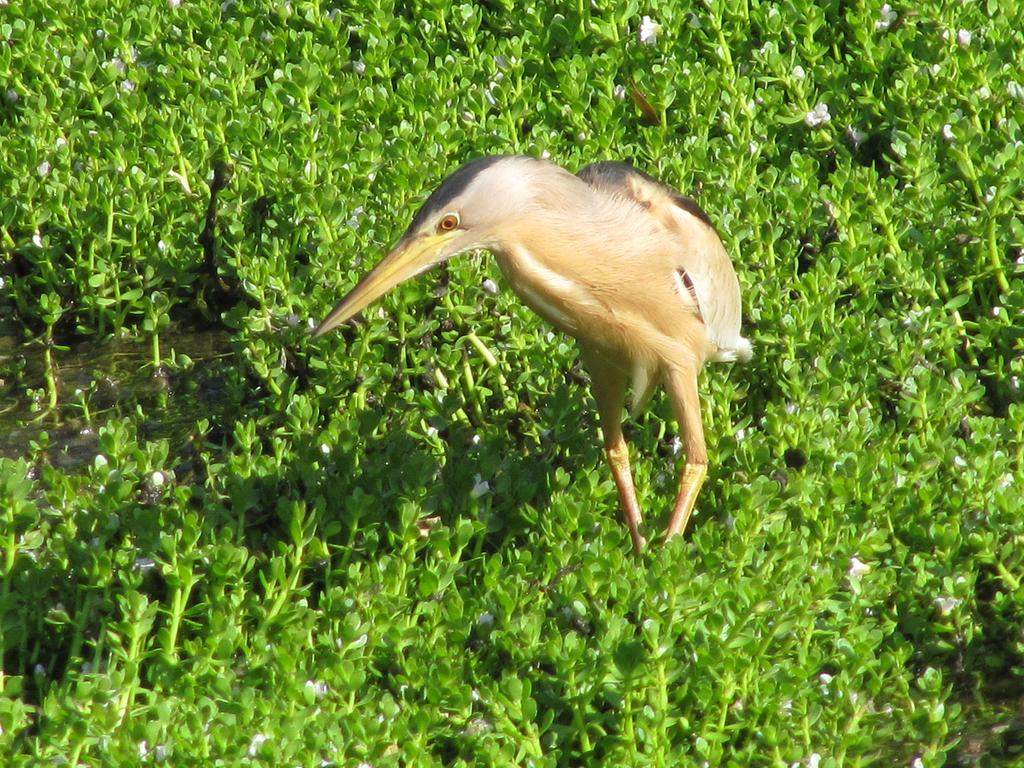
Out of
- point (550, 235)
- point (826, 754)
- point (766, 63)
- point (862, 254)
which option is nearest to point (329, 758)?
point (826, 754)

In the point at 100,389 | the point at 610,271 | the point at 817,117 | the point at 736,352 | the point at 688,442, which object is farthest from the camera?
the point at 817,117

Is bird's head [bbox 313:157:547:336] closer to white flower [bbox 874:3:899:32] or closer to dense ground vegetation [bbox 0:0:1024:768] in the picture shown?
dense ground vegetation [bbox 0:0:1024:768]

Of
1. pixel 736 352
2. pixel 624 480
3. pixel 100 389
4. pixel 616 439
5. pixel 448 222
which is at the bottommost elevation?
pixel 100 389

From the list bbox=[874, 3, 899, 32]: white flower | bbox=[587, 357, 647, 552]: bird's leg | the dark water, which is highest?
bbox=[874, 3, 899, 32]: white flower

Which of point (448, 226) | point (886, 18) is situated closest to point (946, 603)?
point (448, 226)

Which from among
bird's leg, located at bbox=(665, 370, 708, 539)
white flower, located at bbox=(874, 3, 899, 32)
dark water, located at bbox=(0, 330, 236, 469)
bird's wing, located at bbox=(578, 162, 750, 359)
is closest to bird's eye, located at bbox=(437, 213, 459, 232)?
bird's wing, located at bbox=(578, 162, 750, 359)

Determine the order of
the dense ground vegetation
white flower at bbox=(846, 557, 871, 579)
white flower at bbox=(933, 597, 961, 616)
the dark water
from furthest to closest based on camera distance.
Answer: the dark water → white flower at bbox=(846, 557, 871, 579) → white flower at bbox=(933, 597, 961, 616) → the dense ground vegetation

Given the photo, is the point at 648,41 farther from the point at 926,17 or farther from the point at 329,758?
the point at 329,758

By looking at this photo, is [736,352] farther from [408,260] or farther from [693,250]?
[408,260]

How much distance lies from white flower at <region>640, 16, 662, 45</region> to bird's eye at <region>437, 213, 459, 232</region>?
9.80 feet

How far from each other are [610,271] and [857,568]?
3.83 feet

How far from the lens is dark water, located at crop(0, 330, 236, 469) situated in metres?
5.68

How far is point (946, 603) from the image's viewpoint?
Result: 4289mm

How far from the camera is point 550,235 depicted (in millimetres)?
4332
